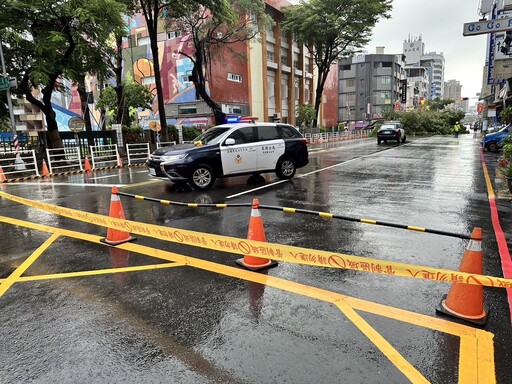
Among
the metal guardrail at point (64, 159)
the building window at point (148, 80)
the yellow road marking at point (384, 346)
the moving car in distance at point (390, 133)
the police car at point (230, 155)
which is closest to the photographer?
the yellow road marking at point (384, 346)

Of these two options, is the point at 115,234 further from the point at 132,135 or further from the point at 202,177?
the point at 132,135

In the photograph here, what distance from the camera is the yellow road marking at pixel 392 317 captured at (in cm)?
289

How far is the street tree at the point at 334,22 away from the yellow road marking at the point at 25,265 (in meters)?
38.6

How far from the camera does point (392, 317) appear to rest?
3.63 m

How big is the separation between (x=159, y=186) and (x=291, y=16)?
1479 inches

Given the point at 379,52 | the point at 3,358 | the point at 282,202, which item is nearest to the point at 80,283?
the point at 3,358

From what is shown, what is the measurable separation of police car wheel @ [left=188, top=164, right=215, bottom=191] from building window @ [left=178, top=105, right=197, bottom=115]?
97.9ft

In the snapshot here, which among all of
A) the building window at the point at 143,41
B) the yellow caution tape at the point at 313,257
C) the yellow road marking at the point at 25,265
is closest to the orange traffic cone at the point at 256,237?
the yellow caution tape at the point at 313,257

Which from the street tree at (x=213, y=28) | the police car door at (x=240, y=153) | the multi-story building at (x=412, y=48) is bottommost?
the police car door at (x=240, y=153)

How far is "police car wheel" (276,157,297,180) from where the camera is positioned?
12.5 metres

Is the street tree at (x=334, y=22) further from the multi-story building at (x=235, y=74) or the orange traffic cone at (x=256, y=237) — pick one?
the orange traffic cone at (x=256, y=237)

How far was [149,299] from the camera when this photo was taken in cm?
412

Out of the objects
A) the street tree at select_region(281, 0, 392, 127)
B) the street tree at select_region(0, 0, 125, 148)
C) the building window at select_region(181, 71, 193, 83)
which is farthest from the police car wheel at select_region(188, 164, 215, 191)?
the street tree at select_region(281, 0, 392, 127)

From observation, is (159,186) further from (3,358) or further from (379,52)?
(379,52)
